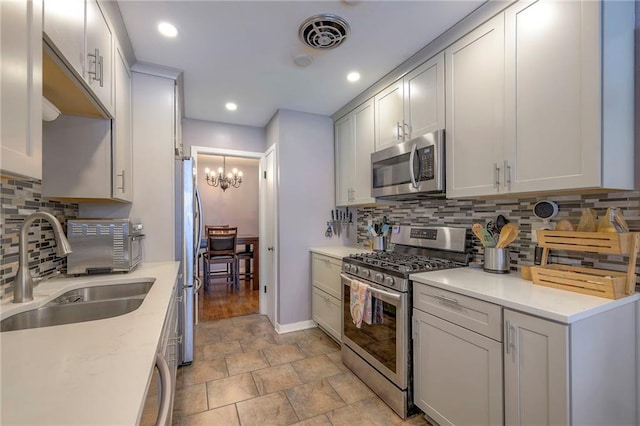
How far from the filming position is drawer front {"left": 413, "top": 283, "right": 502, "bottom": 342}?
1.33 meters

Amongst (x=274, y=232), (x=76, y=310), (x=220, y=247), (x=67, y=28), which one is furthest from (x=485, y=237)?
(x=220, y=247)

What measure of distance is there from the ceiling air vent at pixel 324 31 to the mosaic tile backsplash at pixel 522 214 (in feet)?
4.75

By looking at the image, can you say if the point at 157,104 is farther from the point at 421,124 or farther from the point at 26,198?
the point at 421,124

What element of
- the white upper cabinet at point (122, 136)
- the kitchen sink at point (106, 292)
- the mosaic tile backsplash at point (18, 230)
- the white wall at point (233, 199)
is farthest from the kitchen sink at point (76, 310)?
the white wall at point (233, 199)

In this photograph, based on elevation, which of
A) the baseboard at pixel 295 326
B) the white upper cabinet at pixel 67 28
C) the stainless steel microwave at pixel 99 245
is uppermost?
the white upper cabinet at pixel 67 28

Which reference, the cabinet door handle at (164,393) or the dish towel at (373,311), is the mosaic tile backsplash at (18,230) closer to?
the cabinet door handle at (164,393)

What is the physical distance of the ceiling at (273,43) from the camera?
5.47 feet

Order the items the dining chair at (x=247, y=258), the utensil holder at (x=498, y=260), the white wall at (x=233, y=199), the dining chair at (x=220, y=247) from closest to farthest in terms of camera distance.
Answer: the utensil holder at (x=498, y=260), the dining chair at (x=220, y=247), the dining chair at (x=247, y=258), the white wall at (x=233, y=199)

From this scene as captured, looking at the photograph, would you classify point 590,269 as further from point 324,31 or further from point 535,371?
point 324,31

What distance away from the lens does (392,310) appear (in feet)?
6.14

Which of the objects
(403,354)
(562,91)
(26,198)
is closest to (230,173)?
(26,198)

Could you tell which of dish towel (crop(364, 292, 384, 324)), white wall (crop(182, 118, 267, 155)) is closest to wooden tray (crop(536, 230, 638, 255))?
dish towel (crop(364, 292, 384, 324))

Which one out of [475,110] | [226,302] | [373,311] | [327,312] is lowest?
[226,302]

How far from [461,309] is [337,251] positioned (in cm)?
160
